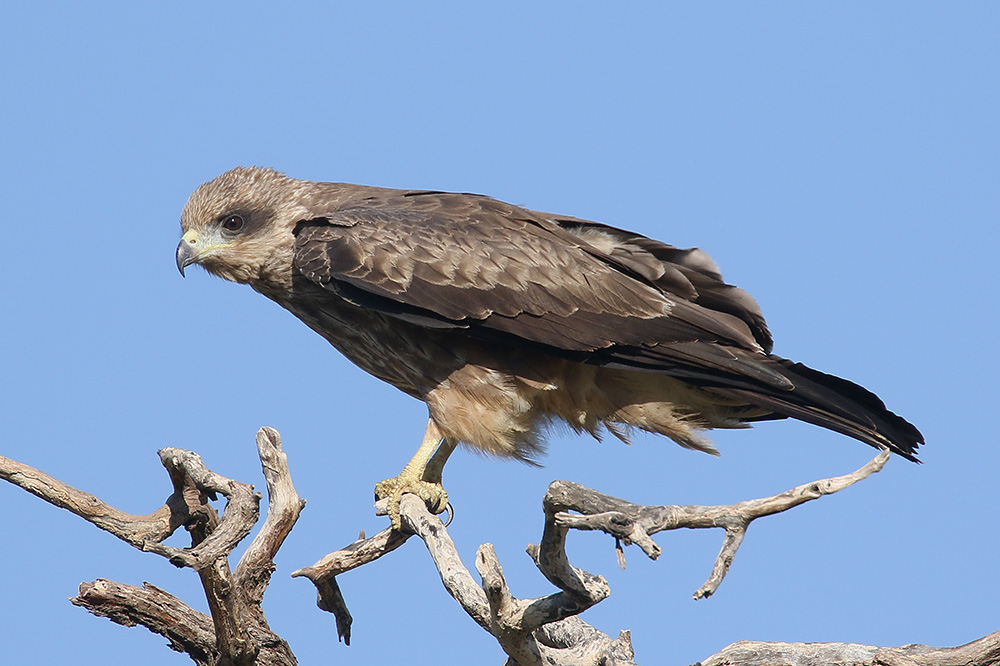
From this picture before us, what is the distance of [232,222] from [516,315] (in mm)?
1971

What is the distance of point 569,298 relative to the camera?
6293 millimetres

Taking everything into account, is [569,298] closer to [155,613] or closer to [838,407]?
[838,407]

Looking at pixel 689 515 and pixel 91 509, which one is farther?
pixel 91 509

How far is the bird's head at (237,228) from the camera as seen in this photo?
6648mm

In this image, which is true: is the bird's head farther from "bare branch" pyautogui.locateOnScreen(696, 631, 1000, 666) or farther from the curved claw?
"bare branch" pyautogui.locateOnScreen(696, 631, 1000, 666)

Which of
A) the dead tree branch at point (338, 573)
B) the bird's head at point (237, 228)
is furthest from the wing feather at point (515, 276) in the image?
the dead tree branch at point (338, 573)

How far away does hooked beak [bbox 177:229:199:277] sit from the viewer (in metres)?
6.59

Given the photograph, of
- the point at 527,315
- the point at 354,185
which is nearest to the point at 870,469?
the point at 527,315

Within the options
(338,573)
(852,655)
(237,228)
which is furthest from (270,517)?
(852,655)

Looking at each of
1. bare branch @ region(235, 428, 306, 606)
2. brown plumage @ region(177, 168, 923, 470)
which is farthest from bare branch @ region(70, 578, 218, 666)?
brown plumage @ region(177, 168, 923, 470)

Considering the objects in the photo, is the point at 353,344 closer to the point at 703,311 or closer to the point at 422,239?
the point at 422,239

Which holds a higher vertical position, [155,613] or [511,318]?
[511,318]

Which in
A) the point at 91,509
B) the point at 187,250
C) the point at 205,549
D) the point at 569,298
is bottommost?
the point at 205,549

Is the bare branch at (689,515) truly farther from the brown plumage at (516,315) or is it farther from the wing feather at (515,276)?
the wing feather at (515,276)
